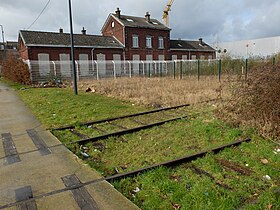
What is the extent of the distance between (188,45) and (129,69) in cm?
1950

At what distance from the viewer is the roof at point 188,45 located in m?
41.3

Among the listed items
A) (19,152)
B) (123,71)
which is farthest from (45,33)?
(19,152)

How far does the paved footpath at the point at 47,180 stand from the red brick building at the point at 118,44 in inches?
953

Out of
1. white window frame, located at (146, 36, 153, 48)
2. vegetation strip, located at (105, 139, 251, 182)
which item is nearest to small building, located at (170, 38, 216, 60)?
white window frame, located at (146, 36, 153, 48)

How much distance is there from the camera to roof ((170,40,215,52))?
136ft

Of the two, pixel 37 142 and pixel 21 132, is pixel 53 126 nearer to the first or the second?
pixel 21 132

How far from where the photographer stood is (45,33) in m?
28.9

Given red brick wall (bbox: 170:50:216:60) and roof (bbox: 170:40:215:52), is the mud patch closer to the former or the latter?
red brick wall (bbox: 170:50:216:60)

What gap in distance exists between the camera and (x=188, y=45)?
43.4 meters

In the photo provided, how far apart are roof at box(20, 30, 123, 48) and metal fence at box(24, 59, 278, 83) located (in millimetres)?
4460

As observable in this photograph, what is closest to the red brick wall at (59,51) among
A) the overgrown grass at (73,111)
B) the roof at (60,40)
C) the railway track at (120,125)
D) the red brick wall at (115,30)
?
the roof at (60,40)

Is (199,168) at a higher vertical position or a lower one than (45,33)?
lower

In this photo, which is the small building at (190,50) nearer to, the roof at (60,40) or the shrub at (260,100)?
the roof at (60,40)

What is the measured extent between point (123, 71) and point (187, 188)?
85.8 feet
